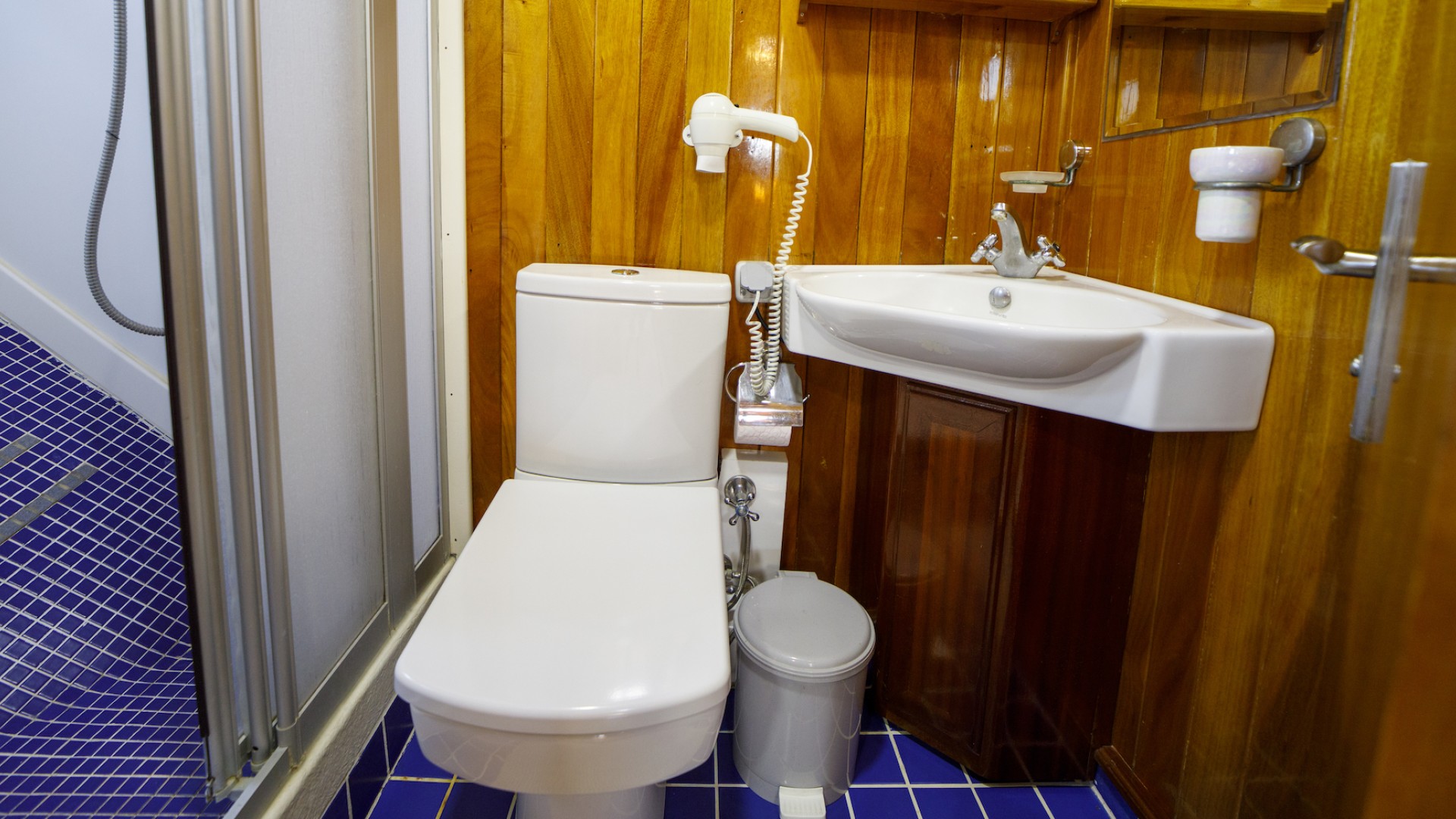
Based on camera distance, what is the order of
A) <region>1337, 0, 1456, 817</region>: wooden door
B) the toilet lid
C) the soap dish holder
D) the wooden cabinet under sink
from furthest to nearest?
the soap dish holder
the wooden cabinet under sink
the toilet lid
<region>1337, 0, 1456, 817</region>: wooden door

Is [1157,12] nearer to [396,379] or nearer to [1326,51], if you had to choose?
[1326,51]

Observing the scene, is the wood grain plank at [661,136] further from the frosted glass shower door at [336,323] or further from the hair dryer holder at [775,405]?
the frosted glass shower door at [336,323]

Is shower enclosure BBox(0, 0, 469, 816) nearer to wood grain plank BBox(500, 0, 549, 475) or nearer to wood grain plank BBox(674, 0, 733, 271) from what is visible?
wood grain plank BBox(500, 0, 549, 475)

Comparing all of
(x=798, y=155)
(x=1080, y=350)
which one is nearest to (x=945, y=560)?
(x=1080, y=350)

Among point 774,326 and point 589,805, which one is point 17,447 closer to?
point 589,805

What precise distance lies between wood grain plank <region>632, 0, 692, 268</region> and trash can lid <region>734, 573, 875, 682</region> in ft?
2.27

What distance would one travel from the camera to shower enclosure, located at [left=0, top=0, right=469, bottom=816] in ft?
2.94

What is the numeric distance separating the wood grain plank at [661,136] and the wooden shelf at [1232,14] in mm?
794

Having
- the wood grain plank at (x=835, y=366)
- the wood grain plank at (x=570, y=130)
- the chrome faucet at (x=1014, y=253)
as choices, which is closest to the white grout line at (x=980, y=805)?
the wood grain plank at (x=835, y=366)

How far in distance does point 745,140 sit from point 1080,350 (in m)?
→ 0.88

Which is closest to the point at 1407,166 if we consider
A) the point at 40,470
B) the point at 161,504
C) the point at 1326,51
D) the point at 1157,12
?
the point at 1326,51

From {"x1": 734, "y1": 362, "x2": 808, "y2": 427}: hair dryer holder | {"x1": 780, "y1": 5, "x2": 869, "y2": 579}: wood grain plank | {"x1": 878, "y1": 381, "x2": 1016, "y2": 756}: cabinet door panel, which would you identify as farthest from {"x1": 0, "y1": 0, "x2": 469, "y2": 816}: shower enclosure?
{"x1": 878, "y1": 381, "x2": 1016, "y2": 756}: cabinet door panel

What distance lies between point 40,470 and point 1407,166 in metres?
1.86

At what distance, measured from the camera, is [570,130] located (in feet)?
5.21
